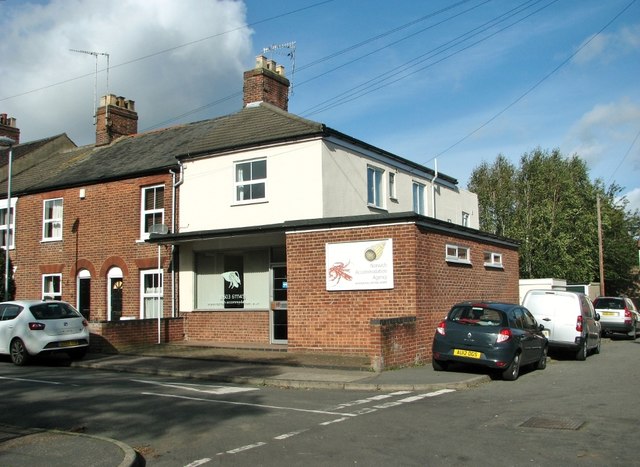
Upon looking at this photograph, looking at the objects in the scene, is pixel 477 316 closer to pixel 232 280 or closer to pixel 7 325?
pixel 232 280

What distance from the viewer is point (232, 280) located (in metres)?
20.0

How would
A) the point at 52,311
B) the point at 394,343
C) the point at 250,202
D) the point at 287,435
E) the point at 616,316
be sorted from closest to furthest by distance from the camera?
the point at 287,435 → the point at 394,343 → the point at 52,311 → the point at 250,202 → the point at 616,316

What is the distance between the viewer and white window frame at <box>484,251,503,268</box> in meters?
19.9

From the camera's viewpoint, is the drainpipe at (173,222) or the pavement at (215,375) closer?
the pavement at (215,375)

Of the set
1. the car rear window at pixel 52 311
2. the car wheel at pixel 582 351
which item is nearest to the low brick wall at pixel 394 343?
the car wheel at pixel 582 351

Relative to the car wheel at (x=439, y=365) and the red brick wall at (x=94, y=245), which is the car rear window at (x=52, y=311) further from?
the car wheel at (x=439, y=365)

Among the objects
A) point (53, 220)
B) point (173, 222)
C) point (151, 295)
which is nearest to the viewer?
point (173, 222)

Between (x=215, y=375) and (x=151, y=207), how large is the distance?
32.7ft

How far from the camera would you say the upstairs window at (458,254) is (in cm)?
1700

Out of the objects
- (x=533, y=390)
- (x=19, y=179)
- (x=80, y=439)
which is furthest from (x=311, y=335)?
(x=19, y=179)

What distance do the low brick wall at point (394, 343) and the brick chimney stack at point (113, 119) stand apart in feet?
58.9

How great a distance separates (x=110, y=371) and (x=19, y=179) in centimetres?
1659

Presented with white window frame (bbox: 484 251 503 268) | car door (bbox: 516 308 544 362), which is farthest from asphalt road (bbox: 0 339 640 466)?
white window frame (bbox: 484 251 503 268)

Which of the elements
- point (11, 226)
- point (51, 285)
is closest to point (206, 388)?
point (51, 285)
